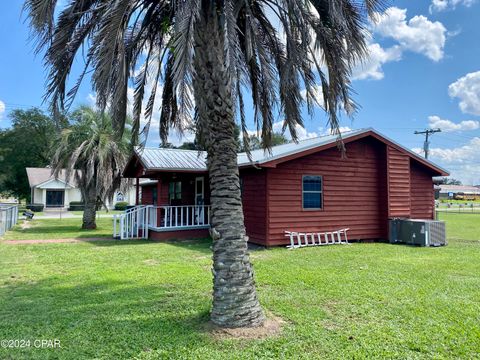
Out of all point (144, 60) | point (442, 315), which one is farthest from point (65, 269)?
point (442, 315)

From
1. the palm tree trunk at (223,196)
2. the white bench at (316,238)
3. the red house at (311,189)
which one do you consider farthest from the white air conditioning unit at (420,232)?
the palm tree trunk at (223,196)

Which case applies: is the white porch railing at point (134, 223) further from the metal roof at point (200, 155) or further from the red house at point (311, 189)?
the metal roof at point (200, 155)

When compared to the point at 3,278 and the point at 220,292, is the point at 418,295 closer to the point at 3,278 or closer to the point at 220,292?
the point at 220,292

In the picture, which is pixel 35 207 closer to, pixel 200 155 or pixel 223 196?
pixel 200 155

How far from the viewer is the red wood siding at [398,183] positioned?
44.2 feet

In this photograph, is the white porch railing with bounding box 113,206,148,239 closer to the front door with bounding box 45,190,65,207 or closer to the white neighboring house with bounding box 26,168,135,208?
the white neighboring house with bounding box 26,168,135,208

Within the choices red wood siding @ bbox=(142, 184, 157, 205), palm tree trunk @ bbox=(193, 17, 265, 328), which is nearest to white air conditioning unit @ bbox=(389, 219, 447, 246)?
palm tree trunk @ bbox=(193, 17, 265, 328)

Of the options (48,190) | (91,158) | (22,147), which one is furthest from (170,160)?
(22,147)

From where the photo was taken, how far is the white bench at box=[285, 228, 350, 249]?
38.4ft

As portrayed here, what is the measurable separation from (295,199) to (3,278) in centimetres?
835

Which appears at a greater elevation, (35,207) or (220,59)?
Answer: (220,59)

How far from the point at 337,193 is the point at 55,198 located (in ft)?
112

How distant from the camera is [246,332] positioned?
422cm

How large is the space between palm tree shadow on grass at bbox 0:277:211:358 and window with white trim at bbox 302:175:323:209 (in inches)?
268
